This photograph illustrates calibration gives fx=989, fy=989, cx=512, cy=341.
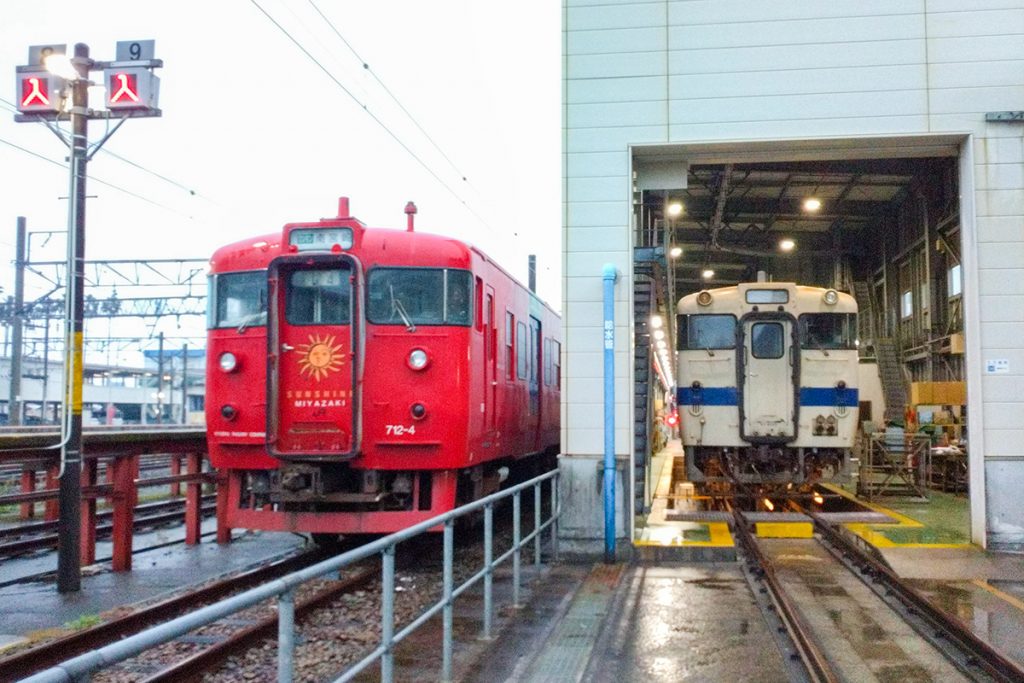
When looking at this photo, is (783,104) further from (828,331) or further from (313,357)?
(313,357)

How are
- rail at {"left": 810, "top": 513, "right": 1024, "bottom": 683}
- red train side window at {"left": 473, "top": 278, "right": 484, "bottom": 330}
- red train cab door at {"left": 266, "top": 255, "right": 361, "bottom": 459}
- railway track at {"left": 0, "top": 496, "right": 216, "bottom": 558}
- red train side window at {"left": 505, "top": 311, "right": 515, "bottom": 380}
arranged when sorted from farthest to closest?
red train side window at {"left": 505, "top": 311, "right": 515, "bottom": 380} → railway track at {"left": 0, "top": 496, "right": 216, "bottom": 558} → red train side window at {"left": 473, "top": 278, "right": 484, "bottom": 330} → red train cab door at {"left": 266, "top": 255, "right": 361, "bottom": 459} → rail at {"left": 810, "top": 513, "right": 1024, "bottom": 683}

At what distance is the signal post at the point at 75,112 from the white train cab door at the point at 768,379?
896 centimetres

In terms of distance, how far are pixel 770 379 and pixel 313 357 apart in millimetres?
7578

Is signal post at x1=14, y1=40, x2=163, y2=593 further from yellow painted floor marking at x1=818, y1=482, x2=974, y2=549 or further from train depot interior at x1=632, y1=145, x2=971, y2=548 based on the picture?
yellow painted floor marking at x1=818, y1=482, x2=974, y2=549

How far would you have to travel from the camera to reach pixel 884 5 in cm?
1064

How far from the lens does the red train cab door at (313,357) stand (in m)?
9.50

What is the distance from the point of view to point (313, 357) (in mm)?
9688

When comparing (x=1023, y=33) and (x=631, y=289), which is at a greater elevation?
(x=1023, y=33)

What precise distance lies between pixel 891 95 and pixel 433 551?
23.5 feet

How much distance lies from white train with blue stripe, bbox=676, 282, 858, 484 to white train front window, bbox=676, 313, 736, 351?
0.05 ft

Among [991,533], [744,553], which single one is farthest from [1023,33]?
[744,553]

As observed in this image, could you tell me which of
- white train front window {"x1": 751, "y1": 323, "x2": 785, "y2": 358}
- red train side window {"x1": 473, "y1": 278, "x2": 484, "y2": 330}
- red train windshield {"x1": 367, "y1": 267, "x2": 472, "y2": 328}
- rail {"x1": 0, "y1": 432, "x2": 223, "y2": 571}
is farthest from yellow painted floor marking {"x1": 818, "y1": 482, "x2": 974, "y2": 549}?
rail {"x1": 0, "y1": 432, "x2": 223, "y2": 571}

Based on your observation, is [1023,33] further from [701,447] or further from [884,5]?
[701,447]

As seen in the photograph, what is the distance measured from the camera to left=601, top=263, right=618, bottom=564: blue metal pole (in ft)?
33.5
